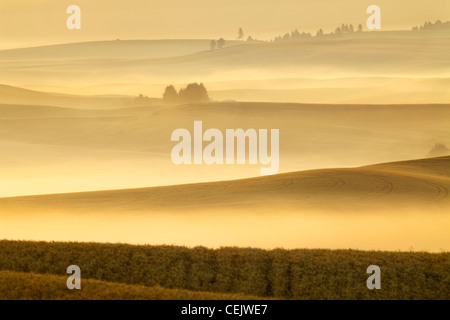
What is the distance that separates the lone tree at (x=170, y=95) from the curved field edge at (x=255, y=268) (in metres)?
8.73

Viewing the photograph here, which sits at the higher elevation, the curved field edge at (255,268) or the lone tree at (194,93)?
the lone tree at (194,93)

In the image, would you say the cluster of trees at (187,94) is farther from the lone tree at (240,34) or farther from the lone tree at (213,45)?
the lone tree at (240,34)

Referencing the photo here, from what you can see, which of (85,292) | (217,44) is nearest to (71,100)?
(217,44)

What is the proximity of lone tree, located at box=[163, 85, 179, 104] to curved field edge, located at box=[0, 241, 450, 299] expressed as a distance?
28.6 ft

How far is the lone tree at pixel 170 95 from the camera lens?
1880 centimetres

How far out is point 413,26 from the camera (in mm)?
18594

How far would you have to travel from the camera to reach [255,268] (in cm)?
973

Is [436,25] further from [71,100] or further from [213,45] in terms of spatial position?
[71,100]

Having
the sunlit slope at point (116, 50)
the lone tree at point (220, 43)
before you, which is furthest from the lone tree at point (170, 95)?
the lone tree at point (220, 43)

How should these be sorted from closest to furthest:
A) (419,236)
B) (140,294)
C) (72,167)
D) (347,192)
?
(140,294) < (419,236) < (347,192) < (72,167)

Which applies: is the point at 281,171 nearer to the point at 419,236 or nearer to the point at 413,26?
the point at 419,236

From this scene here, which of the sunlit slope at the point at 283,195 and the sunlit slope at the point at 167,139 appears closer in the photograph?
the sunlit slope at the point at 283,195

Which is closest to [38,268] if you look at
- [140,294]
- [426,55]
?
[140,294]
